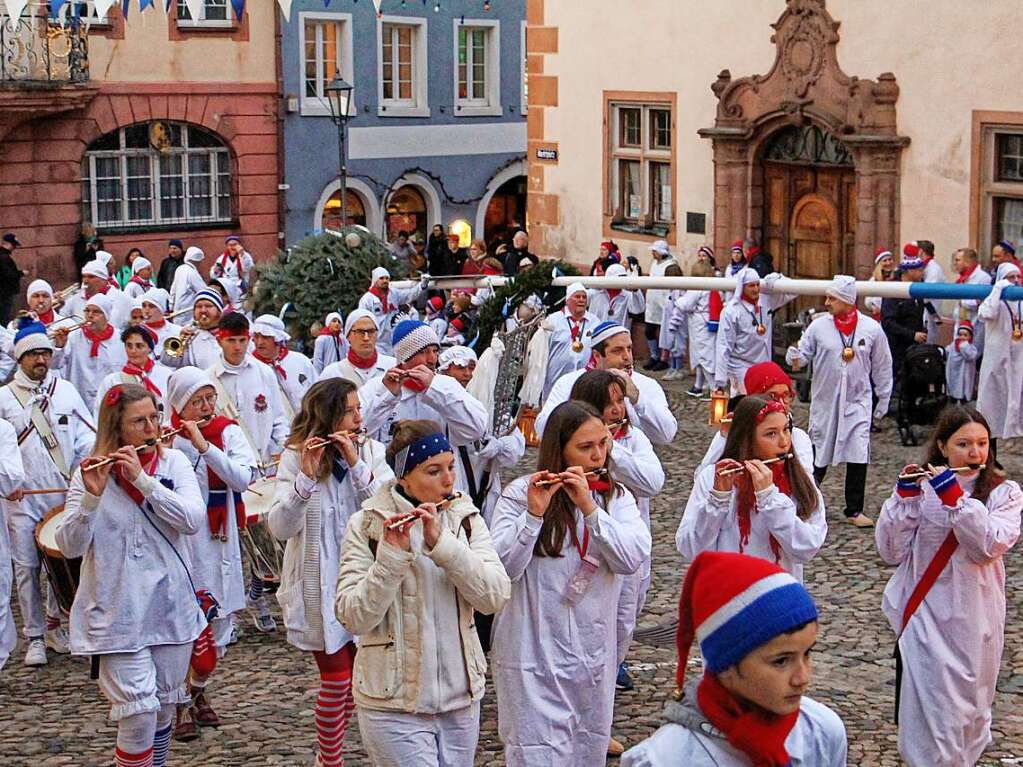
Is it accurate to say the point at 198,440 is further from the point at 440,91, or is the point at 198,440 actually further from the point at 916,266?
the point at 440,91

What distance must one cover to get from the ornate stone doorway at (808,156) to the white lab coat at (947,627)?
12297 mm

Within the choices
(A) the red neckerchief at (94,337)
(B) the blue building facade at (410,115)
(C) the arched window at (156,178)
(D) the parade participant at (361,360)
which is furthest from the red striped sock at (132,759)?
(B) the blue building facade at (410,115)

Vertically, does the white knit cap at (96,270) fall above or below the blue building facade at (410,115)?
below

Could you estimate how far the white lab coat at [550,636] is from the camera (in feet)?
21.3

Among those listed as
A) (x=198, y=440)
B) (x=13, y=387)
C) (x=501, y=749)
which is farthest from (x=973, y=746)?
(x=13, y=387)

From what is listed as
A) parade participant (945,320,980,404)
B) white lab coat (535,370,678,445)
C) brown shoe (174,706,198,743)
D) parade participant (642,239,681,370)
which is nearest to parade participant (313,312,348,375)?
parade participant (945,320,980,404)

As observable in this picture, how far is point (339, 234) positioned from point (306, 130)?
54.0 feet

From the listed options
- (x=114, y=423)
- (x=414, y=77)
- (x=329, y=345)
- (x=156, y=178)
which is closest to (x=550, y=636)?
(x=114, y=423)

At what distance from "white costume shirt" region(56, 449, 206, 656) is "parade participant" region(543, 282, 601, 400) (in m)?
6.72

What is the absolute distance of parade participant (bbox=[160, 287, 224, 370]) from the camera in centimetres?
1252

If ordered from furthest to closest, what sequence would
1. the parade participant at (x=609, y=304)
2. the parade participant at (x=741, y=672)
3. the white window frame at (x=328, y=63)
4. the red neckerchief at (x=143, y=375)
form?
the white window frame at (x=328, y=63), the parade participant at (x=609, y=304), the red neckerchief at (x=143, y=375), the parade participant at (x=741, y=672)

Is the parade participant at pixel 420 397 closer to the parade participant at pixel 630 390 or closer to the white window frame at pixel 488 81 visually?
the parade participant at pixel 630 390

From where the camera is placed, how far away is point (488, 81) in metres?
35.7

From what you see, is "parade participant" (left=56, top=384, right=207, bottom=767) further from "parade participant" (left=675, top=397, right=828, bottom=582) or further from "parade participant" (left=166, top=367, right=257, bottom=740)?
"parade participant" (left=675, top=397, right=828, bottom=582)
